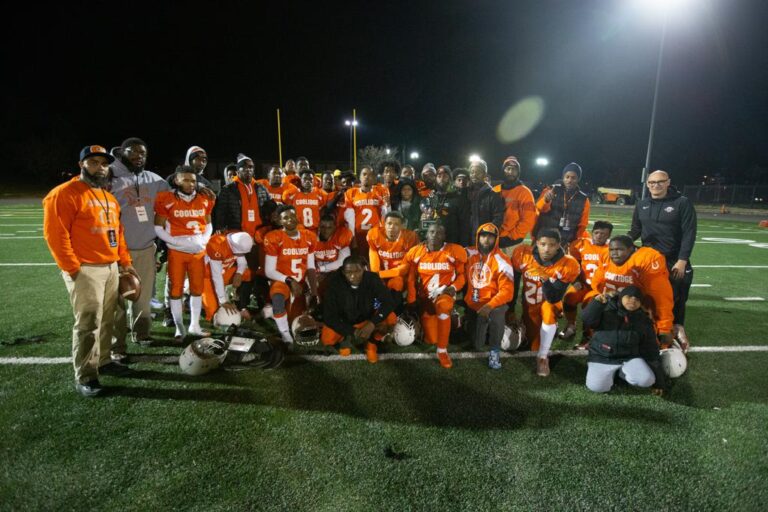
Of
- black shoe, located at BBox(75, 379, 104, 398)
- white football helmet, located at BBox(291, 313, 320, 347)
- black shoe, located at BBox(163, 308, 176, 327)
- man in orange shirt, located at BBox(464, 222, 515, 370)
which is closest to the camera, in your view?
black shoe, located at BBox(75, 379, 104, 398)

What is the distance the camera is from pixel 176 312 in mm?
4711

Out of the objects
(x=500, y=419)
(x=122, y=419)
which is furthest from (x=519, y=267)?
(x=122, y=419)

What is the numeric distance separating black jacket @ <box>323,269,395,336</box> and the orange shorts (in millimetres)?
1494

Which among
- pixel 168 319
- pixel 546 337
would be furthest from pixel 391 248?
pixel 168 319

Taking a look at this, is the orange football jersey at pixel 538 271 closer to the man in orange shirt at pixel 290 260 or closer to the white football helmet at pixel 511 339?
the white football helmet at pixel 511 339

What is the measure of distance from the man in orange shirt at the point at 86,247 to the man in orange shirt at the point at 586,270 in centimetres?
476

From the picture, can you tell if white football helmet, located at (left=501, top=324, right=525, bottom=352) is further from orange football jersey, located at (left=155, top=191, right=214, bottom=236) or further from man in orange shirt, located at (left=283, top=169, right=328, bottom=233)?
orange football jersey, located at (left=155, top=191, right=214, bottom=236)

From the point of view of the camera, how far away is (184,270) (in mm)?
4727

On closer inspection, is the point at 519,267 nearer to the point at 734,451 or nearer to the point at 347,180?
the point at 734,451

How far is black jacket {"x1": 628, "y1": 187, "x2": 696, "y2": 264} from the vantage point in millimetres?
4574

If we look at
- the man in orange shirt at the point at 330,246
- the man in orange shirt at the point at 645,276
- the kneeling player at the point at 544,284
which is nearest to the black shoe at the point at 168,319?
the man in orange shirt at the point at 330,246

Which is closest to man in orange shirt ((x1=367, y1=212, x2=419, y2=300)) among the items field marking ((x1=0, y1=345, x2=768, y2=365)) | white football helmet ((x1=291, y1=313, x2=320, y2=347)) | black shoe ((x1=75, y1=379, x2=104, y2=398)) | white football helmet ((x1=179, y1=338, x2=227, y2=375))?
field marking ((x1=0, y1=345, x2=768, y2=365))

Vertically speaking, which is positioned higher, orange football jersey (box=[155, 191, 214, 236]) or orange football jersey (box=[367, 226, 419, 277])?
orange football jersey (box=[155, 191, 214, 236])

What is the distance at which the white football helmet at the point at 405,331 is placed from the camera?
4.59m
